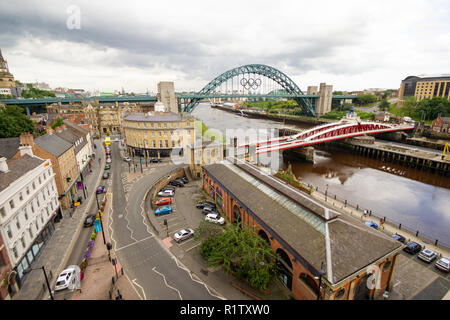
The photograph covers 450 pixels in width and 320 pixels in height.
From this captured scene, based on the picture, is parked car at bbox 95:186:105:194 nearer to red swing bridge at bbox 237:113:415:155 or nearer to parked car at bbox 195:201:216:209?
parked car at bbox 195:201:216:209

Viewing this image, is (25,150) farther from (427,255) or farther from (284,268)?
(427,255)

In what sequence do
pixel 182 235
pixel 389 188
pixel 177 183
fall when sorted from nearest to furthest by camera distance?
pixel 182 235, pixel 177 183, pixel 389 188

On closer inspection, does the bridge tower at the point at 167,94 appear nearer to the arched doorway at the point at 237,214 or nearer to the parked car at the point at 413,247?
the arched doorway at the point at 237,214

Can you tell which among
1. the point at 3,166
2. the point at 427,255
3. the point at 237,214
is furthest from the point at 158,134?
the point at 427,255

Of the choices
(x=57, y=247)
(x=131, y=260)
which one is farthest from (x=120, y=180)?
(x=131, y=260)

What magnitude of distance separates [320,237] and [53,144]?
3902cm

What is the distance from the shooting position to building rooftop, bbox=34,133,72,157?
31.6 m

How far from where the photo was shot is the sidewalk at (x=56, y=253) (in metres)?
18.2

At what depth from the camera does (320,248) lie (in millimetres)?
15961

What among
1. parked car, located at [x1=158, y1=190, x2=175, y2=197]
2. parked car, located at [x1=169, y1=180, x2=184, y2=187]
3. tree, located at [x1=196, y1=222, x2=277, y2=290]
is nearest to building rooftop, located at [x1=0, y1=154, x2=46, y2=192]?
parked car, located at [x1=158, y1=190, x2=175, y2=197]

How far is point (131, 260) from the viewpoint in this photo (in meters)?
21.6

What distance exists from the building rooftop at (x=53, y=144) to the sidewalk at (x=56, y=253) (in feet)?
25.3

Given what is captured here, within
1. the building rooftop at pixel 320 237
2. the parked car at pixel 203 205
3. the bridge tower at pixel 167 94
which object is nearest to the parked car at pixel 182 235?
the parked car at pixel 203 205
